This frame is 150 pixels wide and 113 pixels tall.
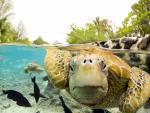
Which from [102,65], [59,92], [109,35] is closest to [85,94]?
[102,65]

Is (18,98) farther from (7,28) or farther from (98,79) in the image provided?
(7,28)

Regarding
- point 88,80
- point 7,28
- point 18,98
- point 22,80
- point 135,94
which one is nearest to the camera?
point 88,80

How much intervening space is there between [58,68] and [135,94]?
1.85 ft

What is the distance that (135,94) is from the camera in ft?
10.2

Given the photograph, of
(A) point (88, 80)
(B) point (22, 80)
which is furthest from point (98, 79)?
(B) point (22, 80)

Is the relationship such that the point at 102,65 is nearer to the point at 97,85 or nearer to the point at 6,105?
the point at 97,85

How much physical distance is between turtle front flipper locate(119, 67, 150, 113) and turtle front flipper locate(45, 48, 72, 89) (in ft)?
1.48

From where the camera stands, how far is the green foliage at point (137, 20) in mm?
23234

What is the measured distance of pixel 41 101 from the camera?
6777 mm

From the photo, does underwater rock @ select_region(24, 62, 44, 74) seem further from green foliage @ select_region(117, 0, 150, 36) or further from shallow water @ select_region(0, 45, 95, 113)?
green foliage @ select_region(117, 0, 150, 36)

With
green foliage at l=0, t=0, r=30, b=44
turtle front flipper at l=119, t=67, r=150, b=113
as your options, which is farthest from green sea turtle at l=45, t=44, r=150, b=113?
green foliage at l=0, t=0, r=30, b=44

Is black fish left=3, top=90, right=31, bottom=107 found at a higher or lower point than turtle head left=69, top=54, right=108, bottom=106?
lower

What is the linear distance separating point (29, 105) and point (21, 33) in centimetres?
1544

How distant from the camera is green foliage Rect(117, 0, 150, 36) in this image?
2323cm
